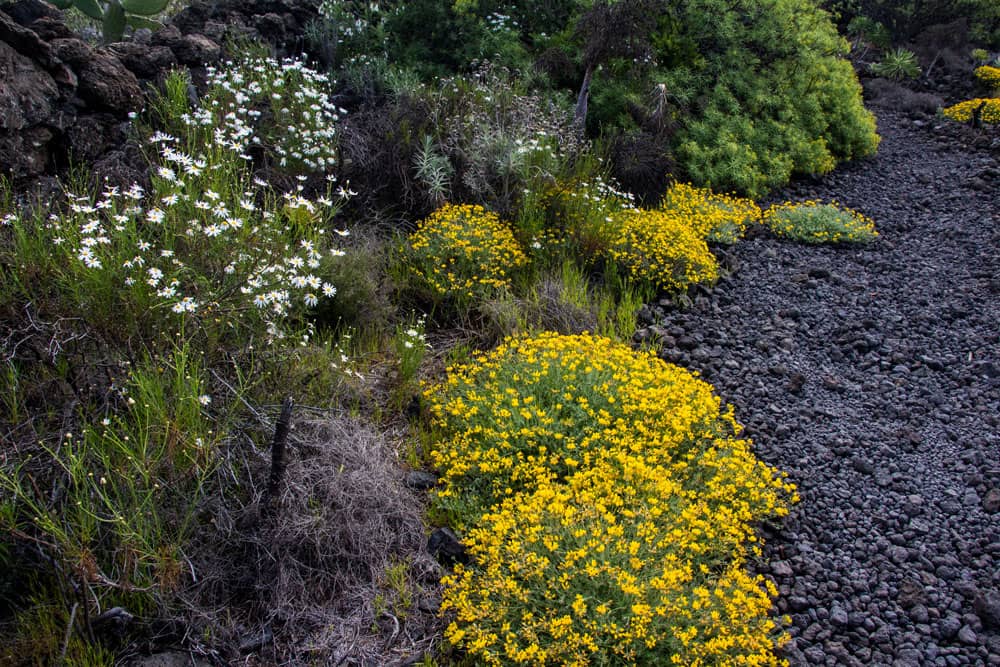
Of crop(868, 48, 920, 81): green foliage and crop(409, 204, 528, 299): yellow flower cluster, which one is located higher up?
crop(868, 48, 920, 81): green foliage

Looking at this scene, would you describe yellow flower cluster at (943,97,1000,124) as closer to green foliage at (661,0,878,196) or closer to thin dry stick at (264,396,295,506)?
green foliage at (661,0,878,196)

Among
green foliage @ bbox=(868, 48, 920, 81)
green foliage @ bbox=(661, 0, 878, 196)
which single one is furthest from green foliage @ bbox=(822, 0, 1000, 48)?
green foliage @ bbox=(661, 0, 878, 196)

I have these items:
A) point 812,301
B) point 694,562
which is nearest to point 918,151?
point 812,301

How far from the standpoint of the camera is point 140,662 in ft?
8.63

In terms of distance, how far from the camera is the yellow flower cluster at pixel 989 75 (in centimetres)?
983

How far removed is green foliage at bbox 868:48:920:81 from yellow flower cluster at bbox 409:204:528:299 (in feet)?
28.0

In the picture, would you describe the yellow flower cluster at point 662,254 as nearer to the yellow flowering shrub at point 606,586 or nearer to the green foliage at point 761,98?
the green foliage at point 761,98

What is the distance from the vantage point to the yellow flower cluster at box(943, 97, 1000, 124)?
879 cm

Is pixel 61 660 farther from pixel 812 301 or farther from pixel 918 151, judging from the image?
pixel 918 151

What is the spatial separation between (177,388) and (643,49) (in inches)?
216

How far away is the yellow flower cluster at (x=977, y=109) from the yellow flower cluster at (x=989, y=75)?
0.45 meters

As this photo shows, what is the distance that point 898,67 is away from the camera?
35.7 ft

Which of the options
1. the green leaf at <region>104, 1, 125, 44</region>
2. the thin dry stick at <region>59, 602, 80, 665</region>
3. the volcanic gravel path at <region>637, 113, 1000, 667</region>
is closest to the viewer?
the thin dry stick at <region>59, 602, 80, 665</region>

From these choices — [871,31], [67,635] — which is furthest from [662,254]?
[871,31]
